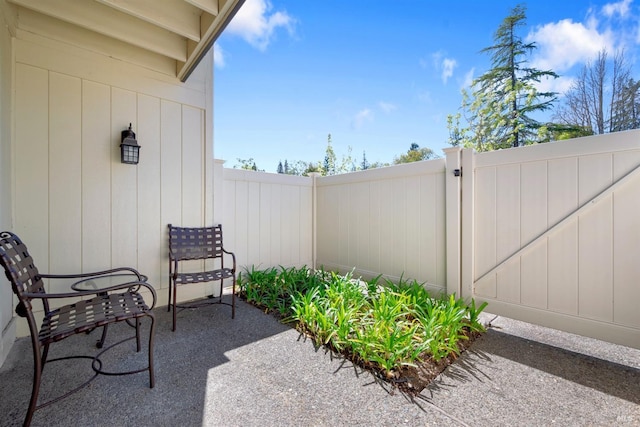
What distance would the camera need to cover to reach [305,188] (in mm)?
4461

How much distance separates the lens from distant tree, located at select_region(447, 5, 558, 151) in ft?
38.5

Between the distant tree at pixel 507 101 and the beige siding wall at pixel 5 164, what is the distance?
39.9ft

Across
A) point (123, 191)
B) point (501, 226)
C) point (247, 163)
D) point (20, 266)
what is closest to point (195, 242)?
point (123, 191)

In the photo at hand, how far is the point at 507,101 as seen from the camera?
12.0 meters

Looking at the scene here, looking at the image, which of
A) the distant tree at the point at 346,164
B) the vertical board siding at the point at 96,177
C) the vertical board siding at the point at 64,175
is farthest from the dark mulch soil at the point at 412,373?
the distant tree at the point at 346,164

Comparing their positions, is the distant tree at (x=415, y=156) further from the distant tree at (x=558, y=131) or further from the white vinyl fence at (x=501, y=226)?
the white vinyl fence at (x=501, y=226)

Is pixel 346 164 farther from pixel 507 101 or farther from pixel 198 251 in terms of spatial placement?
pixel 198 251

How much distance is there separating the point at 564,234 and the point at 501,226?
1.47ft

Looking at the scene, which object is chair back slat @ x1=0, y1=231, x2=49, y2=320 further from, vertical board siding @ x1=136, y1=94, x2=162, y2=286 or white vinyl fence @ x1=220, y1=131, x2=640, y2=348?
white vinyl fence @ x1=220, y1=131, x2=640, y2=348

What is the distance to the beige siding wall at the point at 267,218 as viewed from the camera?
3.68m

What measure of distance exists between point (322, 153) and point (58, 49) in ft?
33.1

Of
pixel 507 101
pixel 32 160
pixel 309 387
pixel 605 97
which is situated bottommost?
pixel 309 387

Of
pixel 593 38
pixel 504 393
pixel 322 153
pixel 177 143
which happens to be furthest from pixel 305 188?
pixel 593 38

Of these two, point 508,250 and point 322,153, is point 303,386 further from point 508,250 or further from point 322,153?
point 322,153
